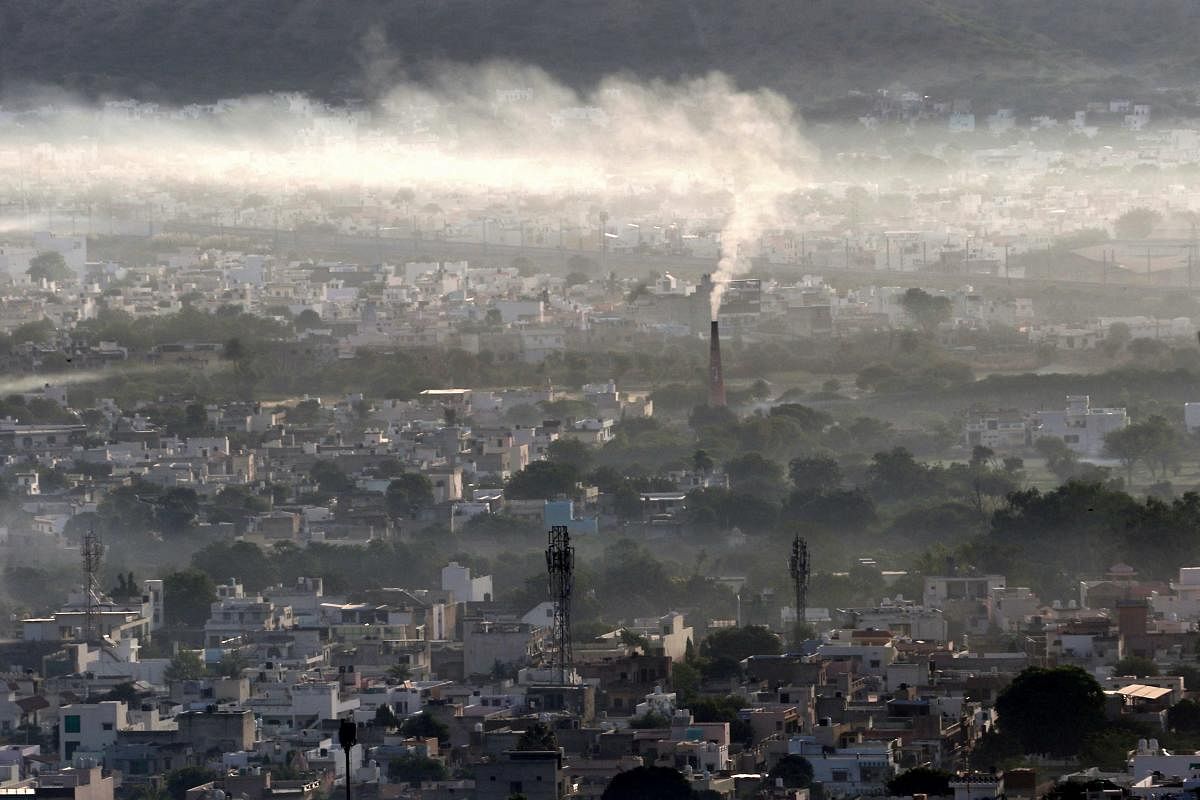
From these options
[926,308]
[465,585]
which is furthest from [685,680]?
[926,308]

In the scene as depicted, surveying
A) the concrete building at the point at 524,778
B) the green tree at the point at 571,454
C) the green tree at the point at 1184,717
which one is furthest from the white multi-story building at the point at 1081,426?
the concrete building at the point at 524,778

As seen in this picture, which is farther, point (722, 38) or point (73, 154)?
point (722, 38)

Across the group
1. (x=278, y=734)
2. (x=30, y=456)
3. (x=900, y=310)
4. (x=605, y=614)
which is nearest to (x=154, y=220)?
(x=900, y=310)

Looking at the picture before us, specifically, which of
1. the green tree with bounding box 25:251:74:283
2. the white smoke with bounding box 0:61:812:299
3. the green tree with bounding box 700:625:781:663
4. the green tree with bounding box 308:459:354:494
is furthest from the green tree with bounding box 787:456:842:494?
the white smoke with bounding box 0:61:812:299

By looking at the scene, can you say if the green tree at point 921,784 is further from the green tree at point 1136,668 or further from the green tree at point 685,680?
the green tree at point 1136,668

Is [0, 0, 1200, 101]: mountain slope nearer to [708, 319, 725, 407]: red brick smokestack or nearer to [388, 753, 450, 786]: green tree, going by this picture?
[708, 319, 725, 407]: red brick smokestack

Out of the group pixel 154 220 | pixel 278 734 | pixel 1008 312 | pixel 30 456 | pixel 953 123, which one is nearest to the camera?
pixel 278 734

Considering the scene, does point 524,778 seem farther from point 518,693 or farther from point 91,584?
point 91,584

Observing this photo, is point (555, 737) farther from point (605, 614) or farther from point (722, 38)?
point (722, 38)
